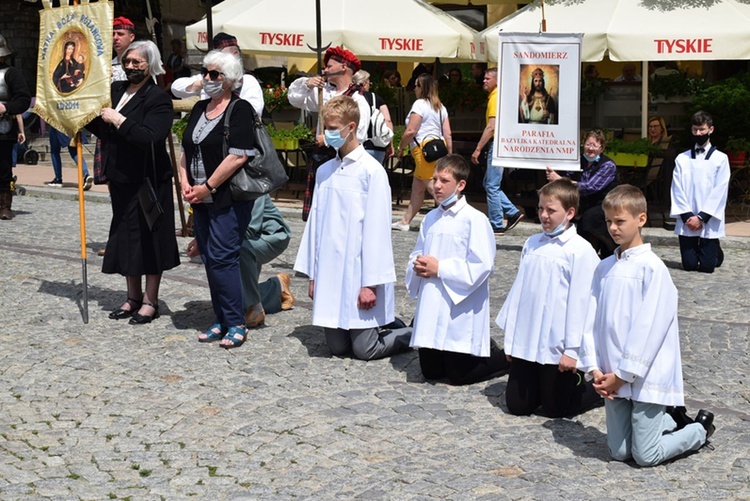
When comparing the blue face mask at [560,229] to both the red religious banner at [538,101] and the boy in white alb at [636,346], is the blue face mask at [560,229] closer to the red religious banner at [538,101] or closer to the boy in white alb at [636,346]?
the boy in white alb at [636,346]

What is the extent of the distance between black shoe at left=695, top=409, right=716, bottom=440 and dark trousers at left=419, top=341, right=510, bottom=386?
138 cm

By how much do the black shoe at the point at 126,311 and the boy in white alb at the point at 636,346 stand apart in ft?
12.8

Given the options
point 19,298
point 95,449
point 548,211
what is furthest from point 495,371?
point 19,298

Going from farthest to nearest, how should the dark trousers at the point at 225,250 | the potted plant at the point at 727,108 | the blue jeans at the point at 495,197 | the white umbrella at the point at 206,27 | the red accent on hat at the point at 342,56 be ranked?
the white umbrella at the point at 206,27 → the potted plant at the point at 727,108 → the blue jeans at the point at 495,197 → the red accent on hat at the point at 342,56 → the dark trousers at the point at 225,250

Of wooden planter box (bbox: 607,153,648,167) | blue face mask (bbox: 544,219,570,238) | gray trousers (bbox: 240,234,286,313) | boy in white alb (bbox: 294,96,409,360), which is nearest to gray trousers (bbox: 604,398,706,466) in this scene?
blue face mask (bbox: 544,219,570,238)

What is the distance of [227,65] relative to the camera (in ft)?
24.3

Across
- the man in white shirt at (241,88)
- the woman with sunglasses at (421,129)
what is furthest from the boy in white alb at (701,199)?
the man in white shirt at (241,88)

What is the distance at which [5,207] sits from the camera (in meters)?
13.4

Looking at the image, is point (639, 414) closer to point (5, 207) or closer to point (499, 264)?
point (499, 264)

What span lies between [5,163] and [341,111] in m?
7.32

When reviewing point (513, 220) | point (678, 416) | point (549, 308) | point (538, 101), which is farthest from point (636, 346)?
point (513, 220)

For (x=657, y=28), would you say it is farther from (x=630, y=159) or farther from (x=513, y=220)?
(x=513, y=220)

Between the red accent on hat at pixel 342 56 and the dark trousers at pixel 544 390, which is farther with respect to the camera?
the red accent on hat at pixel 342 56

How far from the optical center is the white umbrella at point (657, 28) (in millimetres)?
12914
